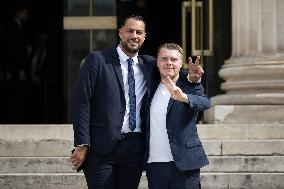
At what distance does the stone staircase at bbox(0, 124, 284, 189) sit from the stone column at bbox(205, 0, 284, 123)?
Result: 1.62 ft

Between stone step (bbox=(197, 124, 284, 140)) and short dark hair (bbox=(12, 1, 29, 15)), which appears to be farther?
short dark hair (bbox=(12, 1, 29, 15))

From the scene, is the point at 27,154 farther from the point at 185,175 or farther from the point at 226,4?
the point at 226,4

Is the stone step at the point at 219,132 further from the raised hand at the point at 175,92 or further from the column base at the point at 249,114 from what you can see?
the raised hand at the point at 175,92

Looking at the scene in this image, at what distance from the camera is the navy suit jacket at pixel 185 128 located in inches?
207

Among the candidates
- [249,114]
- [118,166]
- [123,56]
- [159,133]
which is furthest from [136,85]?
[249,114]

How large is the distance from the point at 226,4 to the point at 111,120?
7494 mm

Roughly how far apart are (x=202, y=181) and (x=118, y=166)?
2583mm

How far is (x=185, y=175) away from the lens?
530 centimetres

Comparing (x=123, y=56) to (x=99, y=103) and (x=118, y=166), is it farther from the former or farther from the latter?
(x=118, y=166)

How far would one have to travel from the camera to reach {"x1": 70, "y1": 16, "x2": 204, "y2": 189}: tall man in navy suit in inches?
212

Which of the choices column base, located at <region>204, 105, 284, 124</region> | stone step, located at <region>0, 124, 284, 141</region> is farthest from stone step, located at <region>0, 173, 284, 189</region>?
column base, located at <region>204, 105, 284, 124</region>

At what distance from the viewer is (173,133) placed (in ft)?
17.4

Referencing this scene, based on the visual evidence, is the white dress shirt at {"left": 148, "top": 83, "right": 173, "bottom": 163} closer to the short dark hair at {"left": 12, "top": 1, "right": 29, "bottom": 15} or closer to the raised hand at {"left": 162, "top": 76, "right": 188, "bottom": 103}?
the raised hand at {"left": 162, "top": 76, "right": 188, "bottom": 103}

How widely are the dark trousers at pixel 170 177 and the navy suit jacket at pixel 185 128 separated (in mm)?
63
